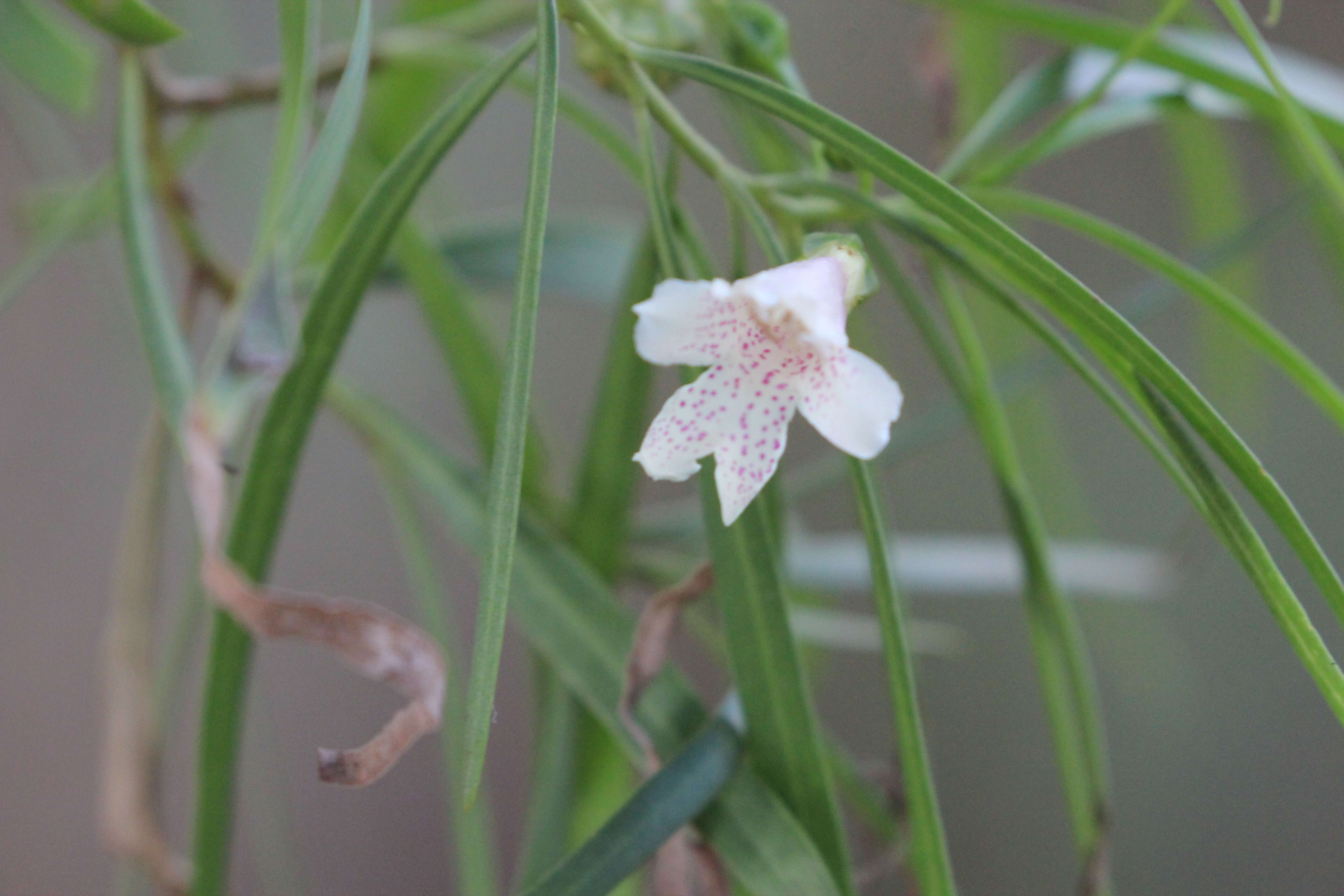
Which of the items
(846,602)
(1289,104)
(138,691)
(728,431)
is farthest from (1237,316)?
(846,602)

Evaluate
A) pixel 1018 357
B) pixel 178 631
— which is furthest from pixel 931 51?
pixel 178 631

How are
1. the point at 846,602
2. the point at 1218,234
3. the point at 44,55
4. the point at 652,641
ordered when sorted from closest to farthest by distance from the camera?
1. the point at 652,641
2. the point at 44,55
3. the point at 1218,234
4. the point at 846,602

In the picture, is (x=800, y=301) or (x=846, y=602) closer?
(x=800, y=301)

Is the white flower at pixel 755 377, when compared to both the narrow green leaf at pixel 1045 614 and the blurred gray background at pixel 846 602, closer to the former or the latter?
the narrow green leaf at pixel 1045 614

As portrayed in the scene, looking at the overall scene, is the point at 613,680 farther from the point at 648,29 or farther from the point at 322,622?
the point at 648,29

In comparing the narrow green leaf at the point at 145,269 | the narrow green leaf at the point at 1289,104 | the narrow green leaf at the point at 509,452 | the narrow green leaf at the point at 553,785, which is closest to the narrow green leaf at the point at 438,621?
the narrow green leaf at the point at 553,785

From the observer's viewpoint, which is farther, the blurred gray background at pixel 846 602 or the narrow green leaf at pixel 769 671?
the blurred gray background at pixel 846 602

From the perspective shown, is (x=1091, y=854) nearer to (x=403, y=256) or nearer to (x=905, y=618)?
(x=905, y=618)
